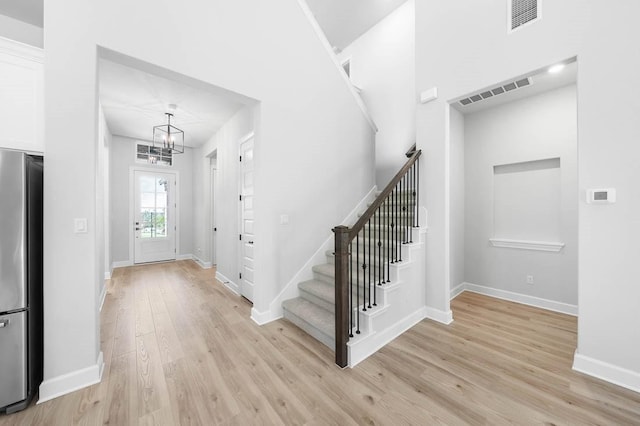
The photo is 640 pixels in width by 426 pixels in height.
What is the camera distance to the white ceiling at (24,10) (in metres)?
2.53

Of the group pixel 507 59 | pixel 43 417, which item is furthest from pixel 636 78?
pixel 43 417

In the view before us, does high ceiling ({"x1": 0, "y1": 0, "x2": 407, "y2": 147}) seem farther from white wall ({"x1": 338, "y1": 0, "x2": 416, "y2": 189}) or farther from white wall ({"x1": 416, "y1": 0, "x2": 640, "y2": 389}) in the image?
white wall ({"x1": 416, "y1": 0, "x2": 640, "y2": 389})

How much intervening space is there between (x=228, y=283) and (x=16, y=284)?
2996 mm

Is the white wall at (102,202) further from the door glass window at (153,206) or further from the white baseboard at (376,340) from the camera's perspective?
the white baseboard at (376,340)

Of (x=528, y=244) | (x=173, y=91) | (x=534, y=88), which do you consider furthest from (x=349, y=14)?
(x=528, y=244)

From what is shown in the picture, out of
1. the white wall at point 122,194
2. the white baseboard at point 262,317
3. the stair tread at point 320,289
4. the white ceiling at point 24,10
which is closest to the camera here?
the white ceiling at point 24,10

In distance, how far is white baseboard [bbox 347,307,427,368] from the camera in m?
2.19

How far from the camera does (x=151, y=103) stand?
4133mm

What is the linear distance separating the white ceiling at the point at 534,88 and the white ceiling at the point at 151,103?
3.76 meters

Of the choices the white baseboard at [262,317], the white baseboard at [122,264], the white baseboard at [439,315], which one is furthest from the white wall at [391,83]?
the white baseboard at [122,264]

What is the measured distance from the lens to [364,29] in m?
5.35

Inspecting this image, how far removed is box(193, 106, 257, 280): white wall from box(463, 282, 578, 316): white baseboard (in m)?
4.07

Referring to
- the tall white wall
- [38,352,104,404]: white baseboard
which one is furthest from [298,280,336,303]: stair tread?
[38,352,104,404]: white baseboard

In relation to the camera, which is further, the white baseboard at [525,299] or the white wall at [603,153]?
the white baseboard at [525,299]
